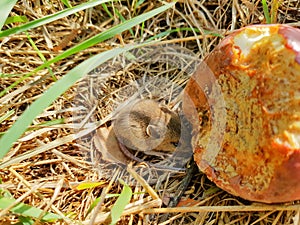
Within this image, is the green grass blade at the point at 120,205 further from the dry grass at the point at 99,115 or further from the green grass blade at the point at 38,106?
the green grass blade at the point at 38,106

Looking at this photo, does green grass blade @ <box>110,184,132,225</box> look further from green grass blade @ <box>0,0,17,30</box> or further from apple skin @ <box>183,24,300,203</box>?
green grass blade @ <box>0,0,17,30</box>

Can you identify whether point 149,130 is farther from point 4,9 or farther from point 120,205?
point 4,9

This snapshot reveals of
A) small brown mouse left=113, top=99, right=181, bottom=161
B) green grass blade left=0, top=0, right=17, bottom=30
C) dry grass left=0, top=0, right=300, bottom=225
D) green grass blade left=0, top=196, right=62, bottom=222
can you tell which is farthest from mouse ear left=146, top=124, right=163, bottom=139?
green grass blade left=0, top=0, right=17, bottom=30

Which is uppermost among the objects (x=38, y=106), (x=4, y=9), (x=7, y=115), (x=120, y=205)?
(x=4, y=9)

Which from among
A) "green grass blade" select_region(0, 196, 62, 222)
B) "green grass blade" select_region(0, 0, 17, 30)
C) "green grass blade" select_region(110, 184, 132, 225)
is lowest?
"green grass blade" select_region(110, 184, 132, 225)

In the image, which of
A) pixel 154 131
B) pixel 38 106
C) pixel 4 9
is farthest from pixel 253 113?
pixel 4 9

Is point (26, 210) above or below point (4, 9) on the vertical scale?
below
